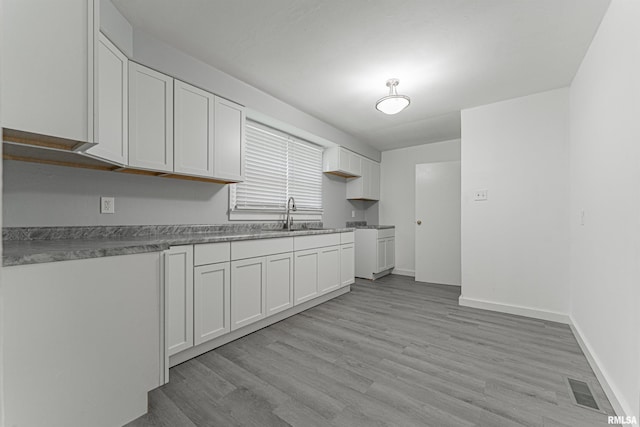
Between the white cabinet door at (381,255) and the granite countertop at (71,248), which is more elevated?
the granite countertop at (71,248)

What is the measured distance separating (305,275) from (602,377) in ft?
7.94

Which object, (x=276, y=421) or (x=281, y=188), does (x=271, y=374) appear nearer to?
(x=276, y=421)

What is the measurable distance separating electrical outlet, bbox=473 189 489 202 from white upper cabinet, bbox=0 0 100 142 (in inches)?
143

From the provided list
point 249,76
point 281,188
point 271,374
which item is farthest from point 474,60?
point 271,374

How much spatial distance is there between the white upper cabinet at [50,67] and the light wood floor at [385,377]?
1550 mm

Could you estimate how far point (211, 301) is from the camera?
224 centimetres

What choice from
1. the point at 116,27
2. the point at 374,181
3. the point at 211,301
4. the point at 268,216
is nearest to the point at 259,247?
the point at 211,301

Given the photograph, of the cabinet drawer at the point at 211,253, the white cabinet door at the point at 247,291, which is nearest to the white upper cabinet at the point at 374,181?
the white cabinet door at the point at 247,291

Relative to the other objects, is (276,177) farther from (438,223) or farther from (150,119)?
(438,223)

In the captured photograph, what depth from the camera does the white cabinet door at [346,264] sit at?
3.85m

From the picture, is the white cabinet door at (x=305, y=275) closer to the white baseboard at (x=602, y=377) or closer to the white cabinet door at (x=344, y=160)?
the white cabinet door at (x=344, y=160)

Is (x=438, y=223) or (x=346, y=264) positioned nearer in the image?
(x=346, y=264)

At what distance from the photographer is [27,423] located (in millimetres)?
1225

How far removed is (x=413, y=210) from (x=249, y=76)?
369cm
